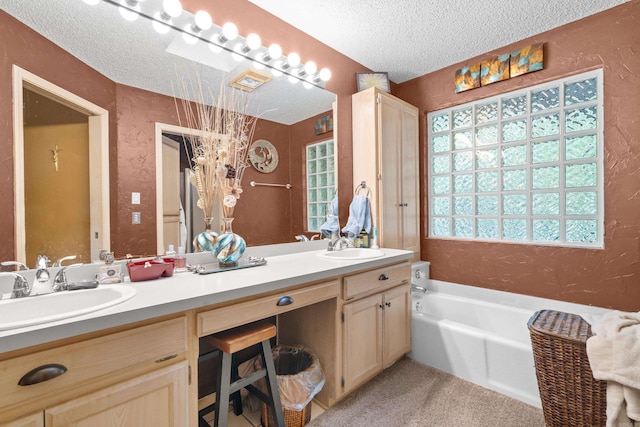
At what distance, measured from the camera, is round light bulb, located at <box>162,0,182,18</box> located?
1471 mm

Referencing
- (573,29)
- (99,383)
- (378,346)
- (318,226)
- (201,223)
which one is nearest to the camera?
(99,383)

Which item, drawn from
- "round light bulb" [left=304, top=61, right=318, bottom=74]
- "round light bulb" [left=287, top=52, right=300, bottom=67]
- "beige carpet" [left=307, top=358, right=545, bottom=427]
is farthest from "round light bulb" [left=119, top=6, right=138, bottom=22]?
"beige carpet" [left=307, top=358, right=545, bottom=427]

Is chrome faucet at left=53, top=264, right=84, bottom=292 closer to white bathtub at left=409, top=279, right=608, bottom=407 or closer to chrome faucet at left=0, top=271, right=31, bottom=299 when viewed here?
chrome faucet at left=0, top=271, right=31, bottom=299

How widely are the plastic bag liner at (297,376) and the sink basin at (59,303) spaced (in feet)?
2.88

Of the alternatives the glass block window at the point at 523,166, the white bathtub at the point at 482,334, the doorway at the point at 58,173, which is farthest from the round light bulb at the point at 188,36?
the white bathtub at the point at 482,334

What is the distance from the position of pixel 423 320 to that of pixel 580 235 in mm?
1280

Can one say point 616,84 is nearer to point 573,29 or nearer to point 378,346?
point 573,29

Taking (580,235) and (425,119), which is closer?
(580,235)

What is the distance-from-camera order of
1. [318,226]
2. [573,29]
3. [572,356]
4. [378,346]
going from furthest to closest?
1. [318,226]
2. [573,29]
3. [378,346]
4. [572,356]

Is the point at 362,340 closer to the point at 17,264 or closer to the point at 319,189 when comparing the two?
the point at 319,189

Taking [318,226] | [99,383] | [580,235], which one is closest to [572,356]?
[580,235]

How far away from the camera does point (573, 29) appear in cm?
206

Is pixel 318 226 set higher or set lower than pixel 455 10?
lower

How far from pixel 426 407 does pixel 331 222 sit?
1322 mm
